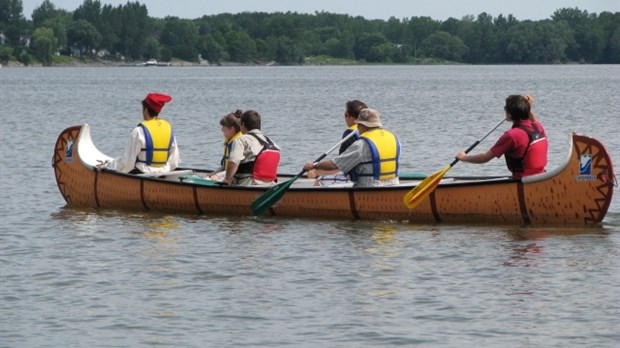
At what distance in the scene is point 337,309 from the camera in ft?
39.1

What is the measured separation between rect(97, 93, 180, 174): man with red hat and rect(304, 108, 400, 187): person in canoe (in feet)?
8.07

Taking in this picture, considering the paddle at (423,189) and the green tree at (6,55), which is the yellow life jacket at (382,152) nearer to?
the paddle at (423,189)

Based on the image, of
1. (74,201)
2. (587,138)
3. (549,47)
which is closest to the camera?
(587,138)

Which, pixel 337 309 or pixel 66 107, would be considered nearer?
pixel 337 309

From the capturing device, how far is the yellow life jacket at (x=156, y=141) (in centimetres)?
1777

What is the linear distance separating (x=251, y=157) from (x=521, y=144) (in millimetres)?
3380

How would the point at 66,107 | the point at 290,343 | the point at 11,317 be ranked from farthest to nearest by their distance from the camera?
the point at 66,107 → the point at 11,317 → the point at 290,343

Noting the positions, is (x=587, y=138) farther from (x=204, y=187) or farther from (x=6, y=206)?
(x=6, y=206)

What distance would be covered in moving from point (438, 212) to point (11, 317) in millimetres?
5837

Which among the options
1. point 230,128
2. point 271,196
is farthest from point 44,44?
point 271,196

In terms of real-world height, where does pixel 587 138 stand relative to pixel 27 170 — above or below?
above

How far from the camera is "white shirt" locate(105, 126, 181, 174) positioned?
698 inches

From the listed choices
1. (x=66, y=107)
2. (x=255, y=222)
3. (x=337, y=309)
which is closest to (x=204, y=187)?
(x=255, y=222)

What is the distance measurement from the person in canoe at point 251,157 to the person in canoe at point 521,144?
256 centimetres
